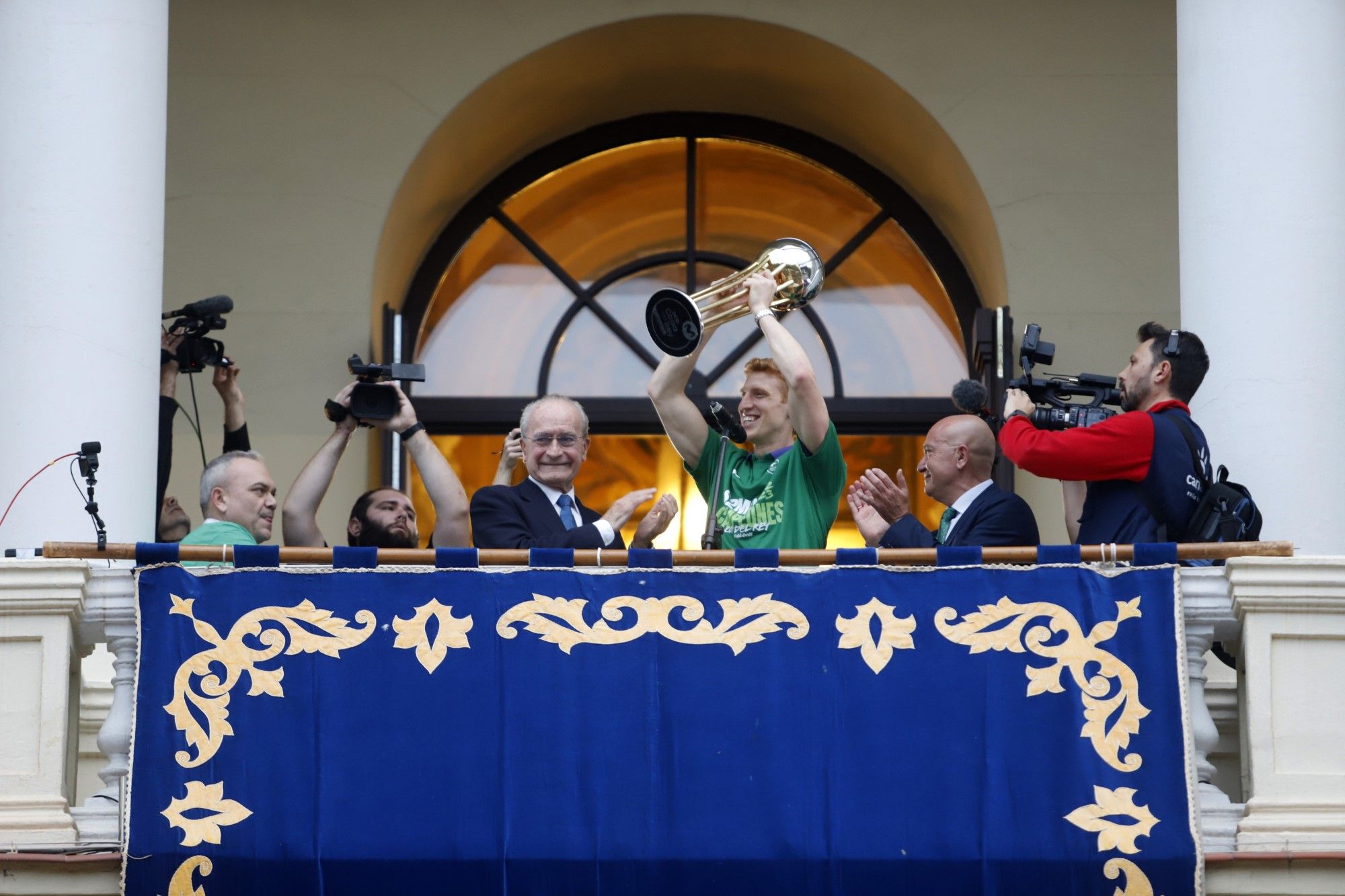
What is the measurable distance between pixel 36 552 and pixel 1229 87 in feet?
15.0

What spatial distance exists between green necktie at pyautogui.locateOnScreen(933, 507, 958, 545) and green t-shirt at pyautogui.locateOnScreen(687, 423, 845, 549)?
0.39 meters

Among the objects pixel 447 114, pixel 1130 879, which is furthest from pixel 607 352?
pixel 1130 879

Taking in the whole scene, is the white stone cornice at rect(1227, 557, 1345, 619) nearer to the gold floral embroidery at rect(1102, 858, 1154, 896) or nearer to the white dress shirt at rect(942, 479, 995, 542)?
the gold floral embroidery at rect(1102, 858, 1154, 896)

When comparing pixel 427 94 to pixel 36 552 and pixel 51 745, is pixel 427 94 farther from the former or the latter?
pixel 51 745

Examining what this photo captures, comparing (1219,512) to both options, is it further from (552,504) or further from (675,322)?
(552,504)

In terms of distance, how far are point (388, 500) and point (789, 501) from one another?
171 centimetres

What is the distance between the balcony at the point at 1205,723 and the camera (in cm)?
657

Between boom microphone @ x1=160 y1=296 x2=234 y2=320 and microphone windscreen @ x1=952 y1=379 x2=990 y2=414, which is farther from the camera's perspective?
boom microphone @ x1=160 y1=296 x2=234 y2=320

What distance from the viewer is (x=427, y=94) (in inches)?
430

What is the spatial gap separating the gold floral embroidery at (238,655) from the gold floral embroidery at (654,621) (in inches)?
20.6

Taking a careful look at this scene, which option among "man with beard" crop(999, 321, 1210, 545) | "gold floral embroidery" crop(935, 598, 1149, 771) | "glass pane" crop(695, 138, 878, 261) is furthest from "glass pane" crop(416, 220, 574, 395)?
"gold floral embroidery" crop(935, 598, 1149, 771)

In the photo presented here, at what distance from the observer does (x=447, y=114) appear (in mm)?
10875

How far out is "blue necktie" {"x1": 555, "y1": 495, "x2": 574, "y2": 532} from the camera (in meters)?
7.95

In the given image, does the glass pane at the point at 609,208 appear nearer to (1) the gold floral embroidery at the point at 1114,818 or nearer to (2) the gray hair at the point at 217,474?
(2) the gray hair at the point at 217,474
